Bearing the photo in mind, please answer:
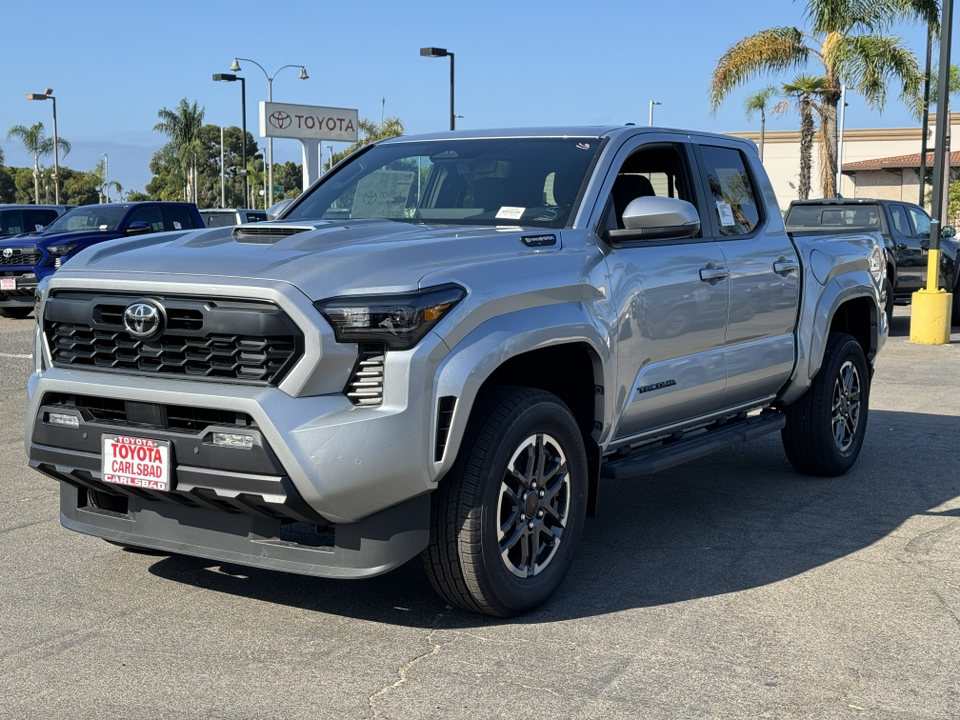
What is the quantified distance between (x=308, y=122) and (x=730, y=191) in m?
29.0

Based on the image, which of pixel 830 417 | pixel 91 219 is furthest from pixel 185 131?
pixel 830 417

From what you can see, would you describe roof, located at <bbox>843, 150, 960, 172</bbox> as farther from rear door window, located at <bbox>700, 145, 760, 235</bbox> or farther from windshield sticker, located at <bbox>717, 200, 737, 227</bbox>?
windshield sticker, located at <bbox>717, 200, 737, 227</bbox>

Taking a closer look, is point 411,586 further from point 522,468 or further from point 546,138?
point 546,138

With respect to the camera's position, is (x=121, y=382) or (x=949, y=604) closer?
(x=121, y=382)

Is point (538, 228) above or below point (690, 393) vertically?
above

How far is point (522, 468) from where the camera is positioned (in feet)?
14.9

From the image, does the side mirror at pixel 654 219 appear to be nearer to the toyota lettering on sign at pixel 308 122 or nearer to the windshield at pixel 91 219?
the windshield at pixel 91 219

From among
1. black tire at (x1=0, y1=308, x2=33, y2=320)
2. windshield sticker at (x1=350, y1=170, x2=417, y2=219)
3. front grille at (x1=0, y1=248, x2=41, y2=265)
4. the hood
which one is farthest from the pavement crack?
black tire at (x1=0, y1=308, x2=33, y2=320)

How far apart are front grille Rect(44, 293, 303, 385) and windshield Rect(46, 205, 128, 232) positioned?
50.4ft

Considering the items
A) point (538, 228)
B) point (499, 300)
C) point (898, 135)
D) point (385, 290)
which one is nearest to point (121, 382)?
point (385, 290)

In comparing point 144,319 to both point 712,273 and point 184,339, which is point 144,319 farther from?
point 712,273

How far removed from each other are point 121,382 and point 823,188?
30929 mm

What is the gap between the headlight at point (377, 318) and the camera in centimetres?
393

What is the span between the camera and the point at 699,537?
5.77 metres
